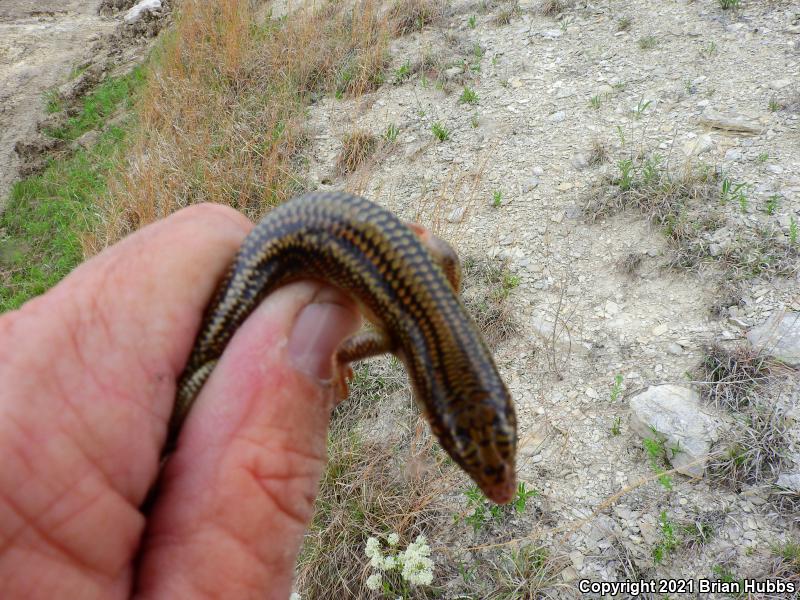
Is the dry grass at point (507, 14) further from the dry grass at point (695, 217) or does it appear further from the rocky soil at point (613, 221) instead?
the dry grass at point (695, 217)

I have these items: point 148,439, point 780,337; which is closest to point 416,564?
point 148,439

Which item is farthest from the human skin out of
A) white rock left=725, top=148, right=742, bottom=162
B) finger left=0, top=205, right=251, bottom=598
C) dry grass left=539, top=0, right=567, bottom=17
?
dry grass left=539, top=0, right=567, bottom=17

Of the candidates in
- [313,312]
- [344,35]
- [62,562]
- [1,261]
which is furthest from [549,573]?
[1,261]

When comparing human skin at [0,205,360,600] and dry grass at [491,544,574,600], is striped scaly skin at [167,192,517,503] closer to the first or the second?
human skin at [0,205,360,600]

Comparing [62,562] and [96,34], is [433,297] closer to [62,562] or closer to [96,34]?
[62,562]

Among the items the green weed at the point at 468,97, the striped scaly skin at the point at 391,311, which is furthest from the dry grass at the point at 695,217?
the striped scaly skin at the point at 391,311
